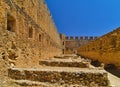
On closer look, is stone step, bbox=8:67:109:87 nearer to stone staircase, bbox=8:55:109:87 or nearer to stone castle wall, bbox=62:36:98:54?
stone staircase, bbox=8:55:109:87

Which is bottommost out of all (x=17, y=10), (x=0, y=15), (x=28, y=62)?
(x=28, y=62)

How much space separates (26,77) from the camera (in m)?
7.00

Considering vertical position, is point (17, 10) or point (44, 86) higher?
point (17, 10)

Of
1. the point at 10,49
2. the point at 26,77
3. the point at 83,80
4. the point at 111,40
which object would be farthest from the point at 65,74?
the point at 111,40

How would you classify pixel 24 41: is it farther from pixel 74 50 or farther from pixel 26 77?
pixel 74 50

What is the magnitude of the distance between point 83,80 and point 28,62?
3.41 metres

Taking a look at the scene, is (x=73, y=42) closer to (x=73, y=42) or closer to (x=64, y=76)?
(x=73, y=42)

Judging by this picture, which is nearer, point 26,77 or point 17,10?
point 26,77

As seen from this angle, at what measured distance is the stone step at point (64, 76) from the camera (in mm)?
6777

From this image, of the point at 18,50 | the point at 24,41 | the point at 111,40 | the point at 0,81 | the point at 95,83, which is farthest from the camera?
the point at 111,40

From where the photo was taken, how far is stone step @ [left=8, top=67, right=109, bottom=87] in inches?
267

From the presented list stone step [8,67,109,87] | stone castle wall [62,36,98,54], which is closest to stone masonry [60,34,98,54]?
stone castle wall [62,36,98,54]

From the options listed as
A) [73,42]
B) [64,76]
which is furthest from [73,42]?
[64,76]

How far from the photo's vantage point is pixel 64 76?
689 centimetres
